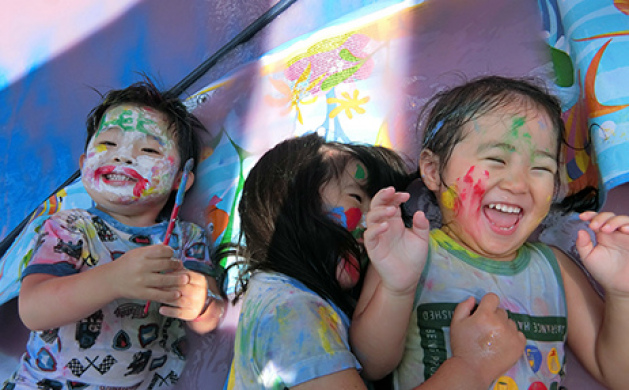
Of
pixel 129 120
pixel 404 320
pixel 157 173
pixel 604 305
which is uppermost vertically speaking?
pixel 129 120

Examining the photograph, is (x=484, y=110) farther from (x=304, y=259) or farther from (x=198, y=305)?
(x=198, y=305)

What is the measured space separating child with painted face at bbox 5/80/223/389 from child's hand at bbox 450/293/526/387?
568mm

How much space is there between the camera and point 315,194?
3.70ft

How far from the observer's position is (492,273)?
1.07 meters

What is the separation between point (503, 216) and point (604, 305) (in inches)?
9.9

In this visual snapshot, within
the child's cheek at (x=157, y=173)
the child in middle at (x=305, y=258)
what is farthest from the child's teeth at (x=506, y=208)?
the child's cheek at (x=157, y=173)

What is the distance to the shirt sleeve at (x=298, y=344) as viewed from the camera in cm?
87

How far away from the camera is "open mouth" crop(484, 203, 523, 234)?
1040 millimetres

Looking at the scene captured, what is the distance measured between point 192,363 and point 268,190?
463 mm

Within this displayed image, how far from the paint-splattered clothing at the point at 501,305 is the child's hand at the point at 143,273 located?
0.49m

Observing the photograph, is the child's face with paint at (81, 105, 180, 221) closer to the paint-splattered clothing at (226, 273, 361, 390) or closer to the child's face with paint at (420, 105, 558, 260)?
the paint-splattered clothing at (226, 273, 361, 390)

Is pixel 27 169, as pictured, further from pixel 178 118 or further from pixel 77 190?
pixel 178 118

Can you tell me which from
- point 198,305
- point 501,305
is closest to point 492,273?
point 501,305

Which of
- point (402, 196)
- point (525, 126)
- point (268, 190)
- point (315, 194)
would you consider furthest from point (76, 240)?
point (525, 126)
